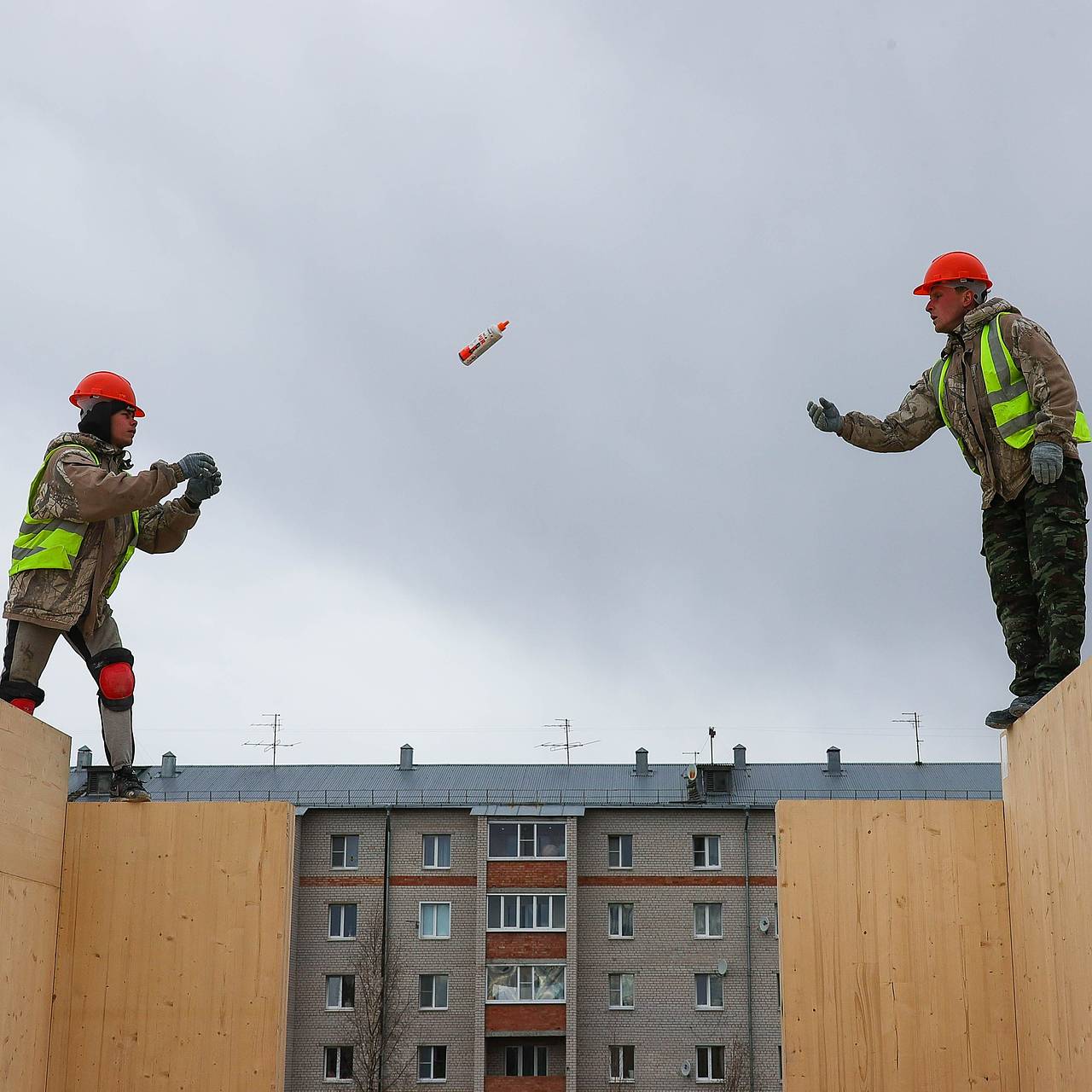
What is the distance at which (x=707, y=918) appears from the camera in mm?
50281

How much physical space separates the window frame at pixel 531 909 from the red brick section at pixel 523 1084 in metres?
4.69

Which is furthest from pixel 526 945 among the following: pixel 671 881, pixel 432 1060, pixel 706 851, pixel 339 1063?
pixel 339 1063

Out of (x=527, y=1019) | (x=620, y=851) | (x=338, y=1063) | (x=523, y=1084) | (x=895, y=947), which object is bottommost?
(x=523, y=1084)

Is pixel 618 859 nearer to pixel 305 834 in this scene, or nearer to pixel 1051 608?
pixel 305 834

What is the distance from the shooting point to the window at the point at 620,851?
51062mm

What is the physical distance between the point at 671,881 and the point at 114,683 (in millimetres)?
43881

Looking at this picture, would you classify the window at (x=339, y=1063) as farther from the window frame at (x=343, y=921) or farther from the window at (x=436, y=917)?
the window at (x=436, y=917)

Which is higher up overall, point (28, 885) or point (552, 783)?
point (552, 783)

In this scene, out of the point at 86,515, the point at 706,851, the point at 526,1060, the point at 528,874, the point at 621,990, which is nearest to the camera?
the point at 86,515

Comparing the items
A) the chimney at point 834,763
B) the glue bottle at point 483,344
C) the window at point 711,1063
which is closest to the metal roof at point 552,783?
the chimney at point 834,763

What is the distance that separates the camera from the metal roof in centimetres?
5378

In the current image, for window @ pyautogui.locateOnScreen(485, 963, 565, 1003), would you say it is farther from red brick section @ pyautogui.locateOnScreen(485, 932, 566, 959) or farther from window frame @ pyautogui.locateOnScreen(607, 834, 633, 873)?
window frame @ pyautogui.locateOnScreen(607, 834, 633, 873)

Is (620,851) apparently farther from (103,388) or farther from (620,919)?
(103,388)

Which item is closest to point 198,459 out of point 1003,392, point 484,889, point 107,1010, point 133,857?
point 133,857
